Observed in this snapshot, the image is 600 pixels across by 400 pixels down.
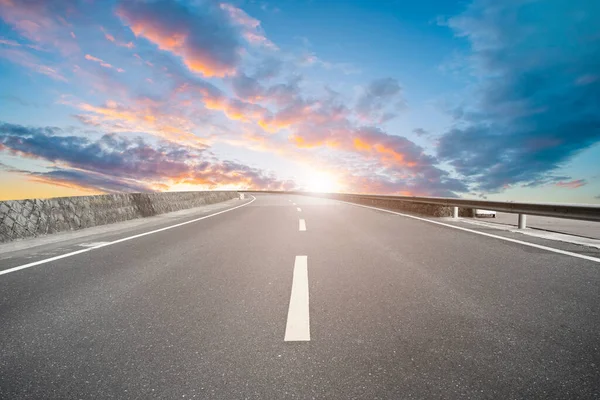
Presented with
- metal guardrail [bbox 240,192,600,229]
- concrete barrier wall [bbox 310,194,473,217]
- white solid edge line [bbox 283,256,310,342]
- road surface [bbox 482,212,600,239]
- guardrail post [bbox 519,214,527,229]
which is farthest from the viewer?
concrete barrier wall [bbox 310,194,473,217]

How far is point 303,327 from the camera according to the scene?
273 centimetres

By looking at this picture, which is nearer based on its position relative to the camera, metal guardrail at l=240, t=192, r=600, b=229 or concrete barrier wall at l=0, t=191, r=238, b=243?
metal guardrail at l=240, t=192, r=600, b=229

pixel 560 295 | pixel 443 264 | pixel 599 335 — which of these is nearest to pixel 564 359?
pixel 599 335

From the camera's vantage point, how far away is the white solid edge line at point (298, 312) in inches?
102

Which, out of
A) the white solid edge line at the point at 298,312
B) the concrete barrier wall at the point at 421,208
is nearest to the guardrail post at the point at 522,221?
the concrete barrier wall at the point at 421,208

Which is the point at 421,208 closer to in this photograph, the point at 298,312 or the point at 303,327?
the point at 298,312

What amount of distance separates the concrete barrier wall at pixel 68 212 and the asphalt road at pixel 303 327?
307 centimetres

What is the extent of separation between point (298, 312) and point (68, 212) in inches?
373

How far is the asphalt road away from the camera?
2.00 metres

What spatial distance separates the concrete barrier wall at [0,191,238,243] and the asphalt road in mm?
3068

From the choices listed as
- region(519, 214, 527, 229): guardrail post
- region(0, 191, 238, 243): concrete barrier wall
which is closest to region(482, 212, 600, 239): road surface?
region(519, 214, 527, 229): guardrail post

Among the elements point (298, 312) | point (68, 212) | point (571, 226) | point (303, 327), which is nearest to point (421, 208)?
point (571, 226)

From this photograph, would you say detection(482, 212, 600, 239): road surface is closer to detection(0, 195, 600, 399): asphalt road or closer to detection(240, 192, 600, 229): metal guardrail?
detection(240, 192, 600, 229): metal guardrail

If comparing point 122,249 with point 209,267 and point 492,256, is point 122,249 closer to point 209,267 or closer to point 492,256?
point 209,267
